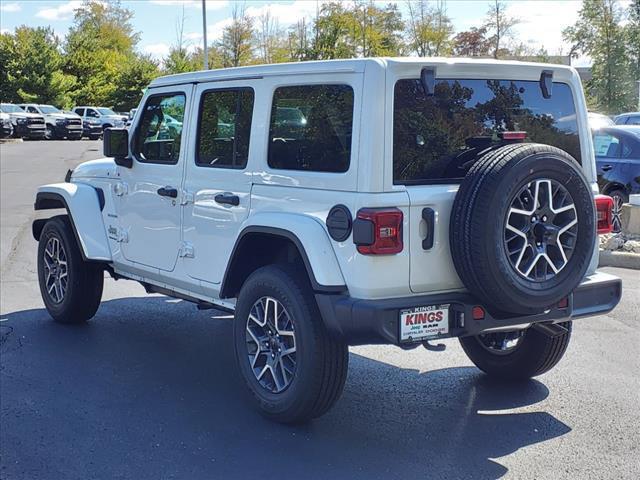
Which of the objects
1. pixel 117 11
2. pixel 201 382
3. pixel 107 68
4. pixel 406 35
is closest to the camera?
pixel 201 382

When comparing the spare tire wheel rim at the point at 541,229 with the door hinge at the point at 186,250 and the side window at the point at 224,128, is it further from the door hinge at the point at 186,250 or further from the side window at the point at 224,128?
the door hinge at the point at 186,250

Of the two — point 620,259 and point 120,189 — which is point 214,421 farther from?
point 620,259

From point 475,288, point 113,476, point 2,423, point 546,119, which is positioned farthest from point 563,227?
point 2,423

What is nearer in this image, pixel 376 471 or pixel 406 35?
pixel 376 471

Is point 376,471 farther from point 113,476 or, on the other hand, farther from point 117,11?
point 117,11

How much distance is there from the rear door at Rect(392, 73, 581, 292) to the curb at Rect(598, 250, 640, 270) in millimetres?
5306

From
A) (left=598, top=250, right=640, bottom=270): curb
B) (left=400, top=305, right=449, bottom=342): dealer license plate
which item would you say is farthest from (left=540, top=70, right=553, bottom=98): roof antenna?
(left=598, top=250, right=640, bottom=270): curb

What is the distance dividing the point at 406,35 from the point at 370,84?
1744 inches

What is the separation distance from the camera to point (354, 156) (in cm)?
426

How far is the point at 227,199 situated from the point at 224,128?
0.53 metres

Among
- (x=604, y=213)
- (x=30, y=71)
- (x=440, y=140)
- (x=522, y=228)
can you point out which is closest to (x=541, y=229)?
(x=522, y=228)

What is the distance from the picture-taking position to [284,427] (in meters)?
4.71

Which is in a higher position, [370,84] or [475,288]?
[370,84]

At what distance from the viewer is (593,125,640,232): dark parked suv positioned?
445 inches
